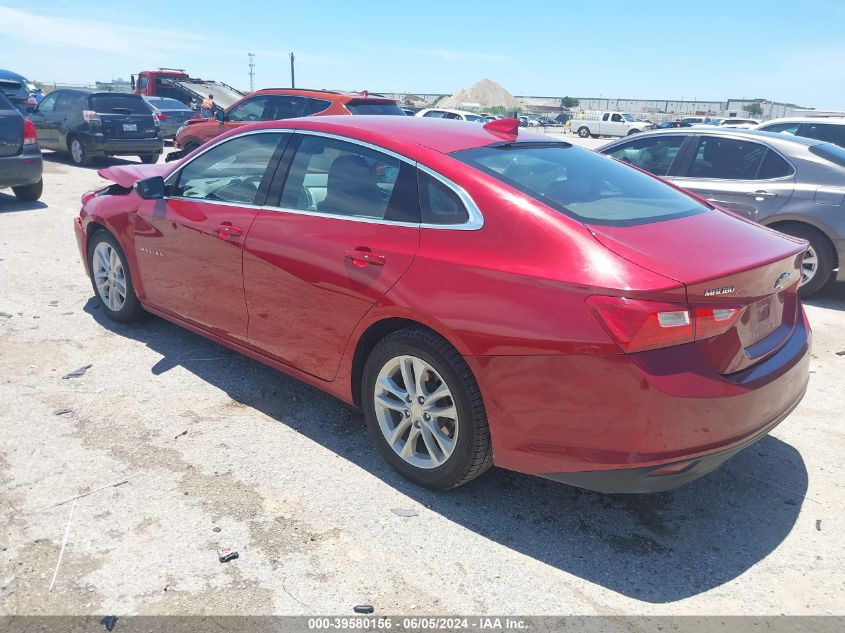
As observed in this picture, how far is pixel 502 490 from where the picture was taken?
341 cm

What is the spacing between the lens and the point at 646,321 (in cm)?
255

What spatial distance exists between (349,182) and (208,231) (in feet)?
3.66

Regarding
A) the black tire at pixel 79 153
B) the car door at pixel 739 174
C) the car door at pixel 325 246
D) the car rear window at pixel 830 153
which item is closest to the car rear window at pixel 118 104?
the black tire at pixel 79 153

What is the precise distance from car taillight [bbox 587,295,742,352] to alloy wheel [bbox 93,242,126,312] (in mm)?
3877

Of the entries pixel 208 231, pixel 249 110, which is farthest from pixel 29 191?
pixel 208 231

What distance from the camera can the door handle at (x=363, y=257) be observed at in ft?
10.7

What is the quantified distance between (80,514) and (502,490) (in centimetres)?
193

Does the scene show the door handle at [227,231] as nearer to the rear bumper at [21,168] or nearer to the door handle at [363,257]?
the door handle at [363,257]

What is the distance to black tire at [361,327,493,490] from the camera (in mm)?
2986

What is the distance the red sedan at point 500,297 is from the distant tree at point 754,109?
261 feet

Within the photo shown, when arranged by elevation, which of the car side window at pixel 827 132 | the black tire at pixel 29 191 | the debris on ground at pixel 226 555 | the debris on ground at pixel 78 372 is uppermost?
the car side window at pixel 827 132

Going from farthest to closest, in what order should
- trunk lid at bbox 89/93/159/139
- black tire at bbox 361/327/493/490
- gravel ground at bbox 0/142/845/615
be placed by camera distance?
trunk lid at bbox 89/93/159/139, black tire at bbox 361/327/493/490, gravel ground at bbox 0/142/845/615

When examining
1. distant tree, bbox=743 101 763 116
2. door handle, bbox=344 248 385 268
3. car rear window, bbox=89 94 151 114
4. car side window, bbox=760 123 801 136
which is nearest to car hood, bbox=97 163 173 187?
door handle, bbox=344 248 385 268

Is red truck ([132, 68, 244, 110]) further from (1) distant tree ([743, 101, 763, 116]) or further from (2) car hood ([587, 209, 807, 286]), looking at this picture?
(1) distant tree ([743, 101, 763, 116])
